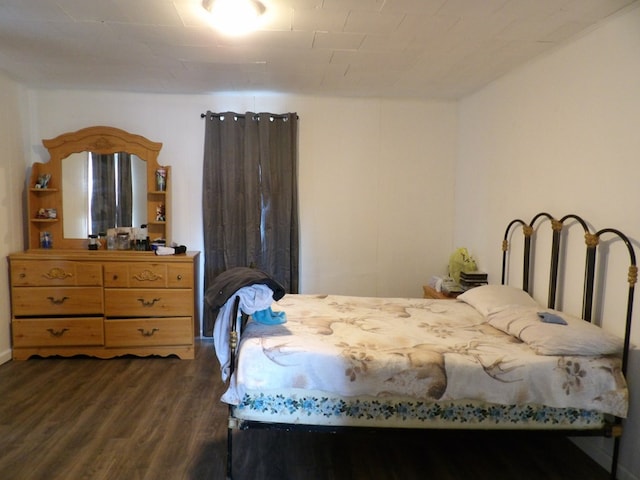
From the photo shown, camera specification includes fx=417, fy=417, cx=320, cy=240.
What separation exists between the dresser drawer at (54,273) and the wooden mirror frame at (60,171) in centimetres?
36

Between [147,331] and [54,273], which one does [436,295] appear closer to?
[147,331]

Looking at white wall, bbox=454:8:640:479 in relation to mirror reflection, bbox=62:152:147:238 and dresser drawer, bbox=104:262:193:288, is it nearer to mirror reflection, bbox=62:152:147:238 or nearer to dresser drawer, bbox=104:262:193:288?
dresser drawer, bbox=104:262:193:288

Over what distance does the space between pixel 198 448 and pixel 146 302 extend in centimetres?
157

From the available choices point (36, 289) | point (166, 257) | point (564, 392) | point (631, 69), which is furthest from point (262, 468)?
point (631, 69)

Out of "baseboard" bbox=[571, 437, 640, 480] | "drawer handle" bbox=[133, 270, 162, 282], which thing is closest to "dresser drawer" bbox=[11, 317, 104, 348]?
"drawer handle" bbox=[133, 270, 162, 282]

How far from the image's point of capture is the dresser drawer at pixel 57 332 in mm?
3447

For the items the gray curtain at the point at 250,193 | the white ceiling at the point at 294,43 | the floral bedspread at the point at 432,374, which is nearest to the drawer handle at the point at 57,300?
the gray curtain at the point at 250,193

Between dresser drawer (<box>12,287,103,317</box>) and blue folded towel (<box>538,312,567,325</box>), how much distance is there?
3.29m

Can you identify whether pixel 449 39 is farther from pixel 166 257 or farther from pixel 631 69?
pixel 166 257

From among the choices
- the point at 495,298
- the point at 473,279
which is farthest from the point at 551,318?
the point at 473,279

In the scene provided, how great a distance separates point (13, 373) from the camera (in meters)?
3.22

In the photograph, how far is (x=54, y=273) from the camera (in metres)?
3.46

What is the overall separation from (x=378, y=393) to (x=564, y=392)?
34.0 inches

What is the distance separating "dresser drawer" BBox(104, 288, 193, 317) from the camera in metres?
3.50
